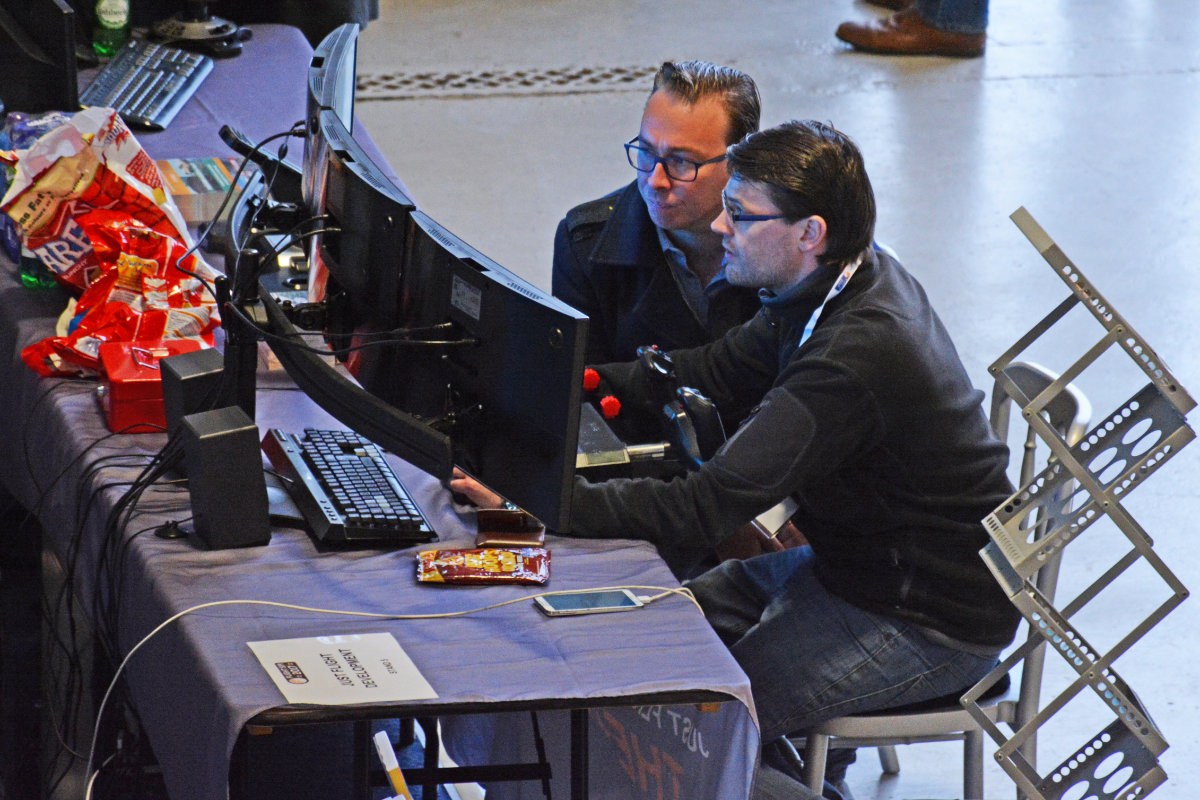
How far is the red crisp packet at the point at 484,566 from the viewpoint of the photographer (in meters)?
1.99

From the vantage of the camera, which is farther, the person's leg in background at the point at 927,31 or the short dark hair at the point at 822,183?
the person's leg in background at the point at 927,31

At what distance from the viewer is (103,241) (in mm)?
2541

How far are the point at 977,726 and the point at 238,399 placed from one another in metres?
1.14

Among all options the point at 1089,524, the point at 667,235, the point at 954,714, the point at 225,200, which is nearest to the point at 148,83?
the point at 225,200

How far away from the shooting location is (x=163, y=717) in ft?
6.32

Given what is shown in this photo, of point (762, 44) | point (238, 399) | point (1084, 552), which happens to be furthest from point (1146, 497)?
point (762, 44)

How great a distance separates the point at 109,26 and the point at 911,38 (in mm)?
3842

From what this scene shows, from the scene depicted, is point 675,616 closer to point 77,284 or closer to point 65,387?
point 65,387

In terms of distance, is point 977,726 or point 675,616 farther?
point 977,726

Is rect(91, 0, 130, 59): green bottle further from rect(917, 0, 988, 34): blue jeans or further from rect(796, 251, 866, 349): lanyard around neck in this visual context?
rect(917, 0, 988, 34): blue jeans

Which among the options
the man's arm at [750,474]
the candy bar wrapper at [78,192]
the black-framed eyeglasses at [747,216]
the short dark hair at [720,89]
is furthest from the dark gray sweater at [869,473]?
the candy bar wrapper at [78,192]

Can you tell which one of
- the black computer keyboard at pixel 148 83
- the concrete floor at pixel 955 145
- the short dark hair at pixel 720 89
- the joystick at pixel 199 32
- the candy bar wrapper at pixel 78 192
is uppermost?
the short dark hair at pixel 720 89

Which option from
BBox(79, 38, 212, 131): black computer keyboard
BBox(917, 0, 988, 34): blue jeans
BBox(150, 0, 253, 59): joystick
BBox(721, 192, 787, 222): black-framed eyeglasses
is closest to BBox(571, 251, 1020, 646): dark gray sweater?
BBox(721, 192, 787, 222): black-framed eyeglasses

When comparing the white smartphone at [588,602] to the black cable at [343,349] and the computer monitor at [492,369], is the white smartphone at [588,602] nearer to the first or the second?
the computer monitor at [492,369]
